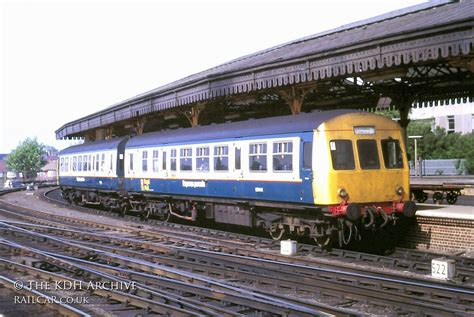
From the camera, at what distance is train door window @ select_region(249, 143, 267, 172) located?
1367cm

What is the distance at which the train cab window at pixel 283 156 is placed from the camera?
12828 mm

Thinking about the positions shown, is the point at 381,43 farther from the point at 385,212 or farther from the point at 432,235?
the point at 432,235

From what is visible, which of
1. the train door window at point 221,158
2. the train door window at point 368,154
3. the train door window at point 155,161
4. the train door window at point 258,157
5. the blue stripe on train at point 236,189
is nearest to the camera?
the train door window at point 368,154

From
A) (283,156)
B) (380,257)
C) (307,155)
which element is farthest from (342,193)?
(283,156)

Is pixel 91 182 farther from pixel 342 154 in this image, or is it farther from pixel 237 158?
pixel 342 154

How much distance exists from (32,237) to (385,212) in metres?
9.84

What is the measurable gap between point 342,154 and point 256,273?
11.8ft

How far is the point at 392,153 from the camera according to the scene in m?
12.9

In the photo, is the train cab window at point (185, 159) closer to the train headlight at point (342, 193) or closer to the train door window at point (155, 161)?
the train door window at point (155, 161)

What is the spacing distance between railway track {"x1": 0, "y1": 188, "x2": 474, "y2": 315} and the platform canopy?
15.0ft

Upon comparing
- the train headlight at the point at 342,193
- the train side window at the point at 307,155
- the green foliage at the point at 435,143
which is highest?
the green foliage at the point at 435,143

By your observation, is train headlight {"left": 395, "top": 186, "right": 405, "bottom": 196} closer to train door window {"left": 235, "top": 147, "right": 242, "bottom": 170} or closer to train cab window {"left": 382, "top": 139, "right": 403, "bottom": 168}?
train cab window {"left": 382, "top": 139, "right": 403, "bottom": 168}

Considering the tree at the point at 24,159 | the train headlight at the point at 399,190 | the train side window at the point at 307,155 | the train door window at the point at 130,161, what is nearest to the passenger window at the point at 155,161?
the train door window at the point at 130,161

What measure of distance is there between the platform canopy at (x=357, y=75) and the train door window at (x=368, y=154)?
1844 millimetres
